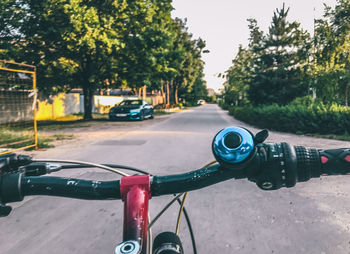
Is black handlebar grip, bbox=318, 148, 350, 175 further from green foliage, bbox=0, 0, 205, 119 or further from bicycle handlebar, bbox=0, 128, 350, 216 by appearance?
green foliage, bbox=0, 0, 205, 119

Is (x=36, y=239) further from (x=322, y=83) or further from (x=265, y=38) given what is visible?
(x=265, y=38)

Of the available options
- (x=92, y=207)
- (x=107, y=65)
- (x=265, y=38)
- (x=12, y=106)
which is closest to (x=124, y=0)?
(x=107, y=65)

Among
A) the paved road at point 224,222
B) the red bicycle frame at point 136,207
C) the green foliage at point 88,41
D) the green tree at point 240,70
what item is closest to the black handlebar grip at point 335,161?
the red bicycle frame at point 136,207

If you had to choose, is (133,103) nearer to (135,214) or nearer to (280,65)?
(280,65)

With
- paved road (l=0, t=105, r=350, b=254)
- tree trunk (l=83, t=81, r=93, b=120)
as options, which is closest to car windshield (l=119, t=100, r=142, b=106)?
tree trunk (l=83, t=81, r=93, b=120)

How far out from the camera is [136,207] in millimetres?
897

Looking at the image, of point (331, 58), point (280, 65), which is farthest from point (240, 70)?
point (331, 58)

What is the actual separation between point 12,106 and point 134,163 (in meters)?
10.4

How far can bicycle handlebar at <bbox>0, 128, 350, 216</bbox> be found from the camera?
953mm

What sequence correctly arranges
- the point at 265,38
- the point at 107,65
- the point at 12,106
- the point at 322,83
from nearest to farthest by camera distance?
the point at 12,106 < the point at 107,65 < the point at 322,83 < the point at 265,38

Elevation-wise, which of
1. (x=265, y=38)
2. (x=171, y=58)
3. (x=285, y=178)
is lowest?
(x=285, y=178)

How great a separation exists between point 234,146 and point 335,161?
355 millimetres

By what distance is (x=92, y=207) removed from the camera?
4008 millimetres

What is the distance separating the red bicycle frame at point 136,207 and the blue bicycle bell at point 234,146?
10.7 inches
